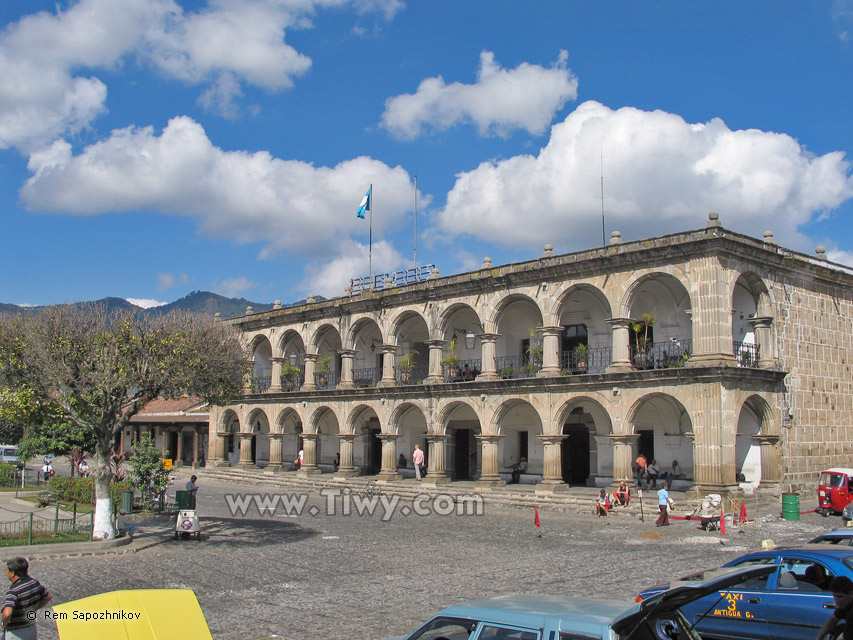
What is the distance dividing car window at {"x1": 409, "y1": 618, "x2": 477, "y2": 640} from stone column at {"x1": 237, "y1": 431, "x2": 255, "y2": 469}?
3684cm

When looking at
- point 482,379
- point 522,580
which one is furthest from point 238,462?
point 522,580

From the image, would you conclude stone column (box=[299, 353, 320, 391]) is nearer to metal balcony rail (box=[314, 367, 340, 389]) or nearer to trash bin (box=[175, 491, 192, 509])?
metal balcony rail (box=[314, 367, 340, 389])

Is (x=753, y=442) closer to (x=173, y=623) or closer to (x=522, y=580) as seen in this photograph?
(x=522, y=580)

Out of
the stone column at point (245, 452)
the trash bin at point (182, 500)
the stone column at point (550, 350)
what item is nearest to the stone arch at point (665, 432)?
the stone column at point (550, 350)

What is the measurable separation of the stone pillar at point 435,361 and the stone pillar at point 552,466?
19.5 ft

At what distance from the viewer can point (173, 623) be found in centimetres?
511

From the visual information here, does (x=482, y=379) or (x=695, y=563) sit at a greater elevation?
(x=482, y=379)

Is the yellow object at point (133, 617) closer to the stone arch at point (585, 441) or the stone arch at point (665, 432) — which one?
the stone arch at point (585, 441)

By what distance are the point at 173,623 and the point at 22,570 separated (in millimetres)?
3171

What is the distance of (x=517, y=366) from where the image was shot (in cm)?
3169

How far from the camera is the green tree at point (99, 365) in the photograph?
16609mm

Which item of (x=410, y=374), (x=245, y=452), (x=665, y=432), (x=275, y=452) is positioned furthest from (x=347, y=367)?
(x=665, y=432)

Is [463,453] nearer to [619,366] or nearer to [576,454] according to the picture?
[576,454]

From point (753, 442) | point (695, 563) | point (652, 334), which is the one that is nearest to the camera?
point (695, 563)
